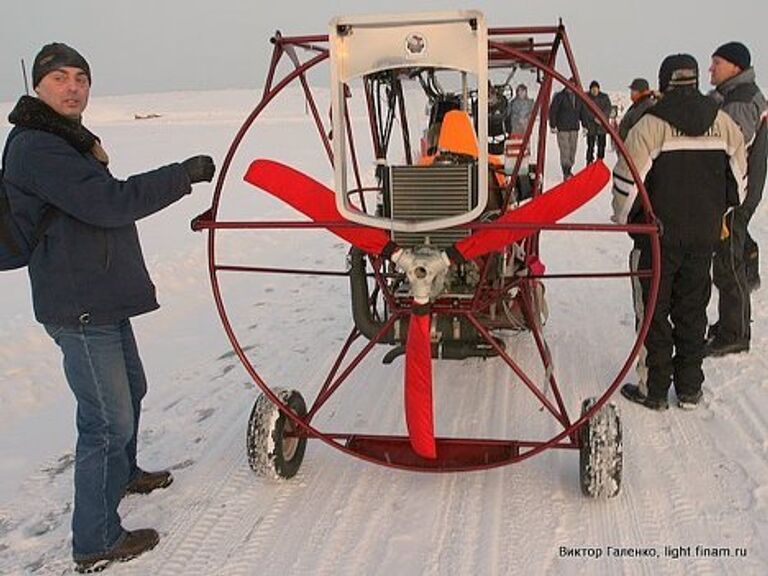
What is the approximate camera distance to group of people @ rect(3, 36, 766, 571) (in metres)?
2.68

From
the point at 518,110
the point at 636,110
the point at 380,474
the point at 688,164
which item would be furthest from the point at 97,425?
the point at 518,110

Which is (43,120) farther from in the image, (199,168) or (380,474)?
(380,474)

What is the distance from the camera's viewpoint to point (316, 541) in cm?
309

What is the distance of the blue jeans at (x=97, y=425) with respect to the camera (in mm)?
2877

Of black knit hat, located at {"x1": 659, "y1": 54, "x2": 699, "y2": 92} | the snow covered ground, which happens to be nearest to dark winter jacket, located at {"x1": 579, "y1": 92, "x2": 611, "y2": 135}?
the snow covered ground

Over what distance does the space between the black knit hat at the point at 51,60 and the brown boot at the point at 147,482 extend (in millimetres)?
1884

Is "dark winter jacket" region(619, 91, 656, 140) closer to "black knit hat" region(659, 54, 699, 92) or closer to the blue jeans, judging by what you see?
"black knit hat" region(659, 54, 699, 92)

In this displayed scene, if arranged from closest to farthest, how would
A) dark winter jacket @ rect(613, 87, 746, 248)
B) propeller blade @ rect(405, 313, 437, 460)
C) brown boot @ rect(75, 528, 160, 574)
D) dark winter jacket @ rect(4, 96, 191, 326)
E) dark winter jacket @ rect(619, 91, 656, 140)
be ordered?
dark winter jacket @ rect(4, 96, 191, 326)
brown boot @ rect(75, 528, 160, 574)
propeller blade @ rect(405, 313, 437, 460)
dark winter jacket @ rect(613, 87, 746, 248)
dark winter jacket @ rect(619, 91, 656, 140)

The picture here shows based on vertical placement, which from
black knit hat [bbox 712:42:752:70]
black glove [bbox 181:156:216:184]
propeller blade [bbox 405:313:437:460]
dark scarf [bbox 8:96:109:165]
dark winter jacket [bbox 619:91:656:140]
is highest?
black knit hat [bbox 712:42:752:70]

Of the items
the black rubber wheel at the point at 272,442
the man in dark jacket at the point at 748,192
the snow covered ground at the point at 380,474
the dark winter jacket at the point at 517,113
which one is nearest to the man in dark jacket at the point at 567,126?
the dark winter jacket at the point at 517,113

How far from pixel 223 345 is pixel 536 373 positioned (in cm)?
244

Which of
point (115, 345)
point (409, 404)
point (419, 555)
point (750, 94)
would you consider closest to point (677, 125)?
point (750, 94)

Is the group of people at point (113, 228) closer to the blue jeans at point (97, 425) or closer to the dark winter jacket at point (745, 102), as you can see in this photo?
the blue jeans at point (97, 425)

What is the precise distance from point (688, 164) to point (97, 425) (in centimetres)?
318
